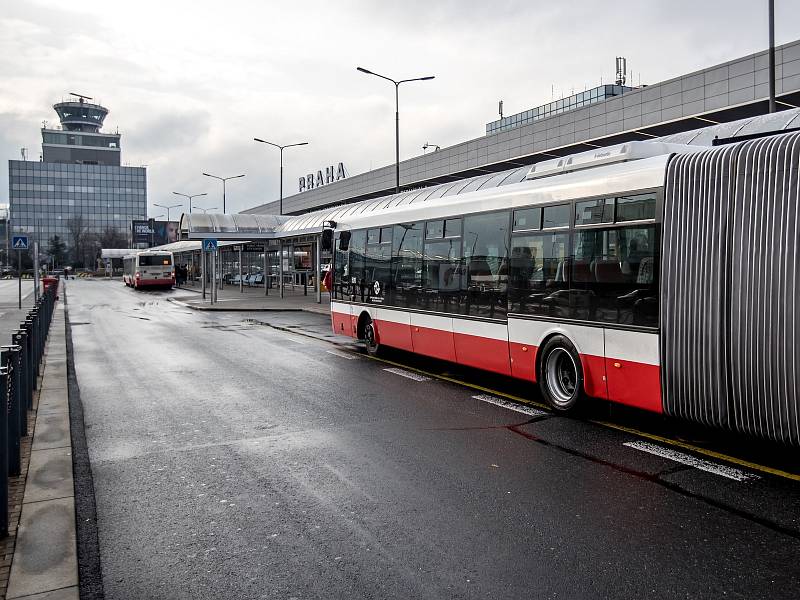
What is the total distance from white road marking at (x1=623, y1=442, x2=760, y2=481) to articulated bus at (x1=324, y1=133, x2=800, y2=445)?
14.5 inches

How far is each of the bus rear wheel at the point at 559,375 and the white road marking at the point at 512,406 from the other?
20cm

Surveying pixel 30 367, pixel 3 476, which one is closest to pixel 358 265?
pixel 30 367

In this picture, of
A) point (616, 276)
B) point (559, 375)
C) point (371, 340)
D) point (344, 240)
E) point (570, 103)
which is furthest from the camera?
point (570, 103)

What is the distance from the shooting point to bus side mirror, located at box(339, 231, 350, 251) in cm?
1479

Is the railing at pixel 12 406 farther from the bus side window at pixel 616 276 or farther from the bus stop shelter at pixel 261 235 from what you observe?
the bus stop shelter at pixel 261 235

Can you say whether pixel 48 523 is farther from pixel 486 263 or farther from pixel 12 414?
pixel 486 263

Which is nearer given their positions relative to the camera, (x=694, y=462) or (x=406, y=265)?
(x=694, y=462)

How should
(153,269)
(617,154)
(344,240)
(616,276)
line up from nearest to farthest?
(616,276), (617,154), (344,240), (153,269)

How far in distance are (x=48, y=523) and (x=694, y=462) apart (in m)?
5.37

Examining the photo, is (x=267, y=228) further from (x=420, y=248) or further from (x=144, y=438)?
(x=144, y=438)

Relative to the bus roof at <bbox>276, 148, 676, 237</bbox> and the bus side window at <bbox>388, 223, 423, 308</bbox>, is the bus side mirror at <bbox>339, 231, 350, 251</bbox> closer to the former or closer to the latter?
the bus roof at <bbox>276, 148, 676, 237</bbox>

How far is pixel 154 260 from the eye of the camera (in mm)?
52875

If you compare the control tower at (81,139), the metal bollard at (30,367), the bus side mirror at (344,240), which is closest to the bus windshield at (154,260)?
the bus side mirror at (344,240)

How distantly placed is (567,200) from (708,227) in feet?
6.79
